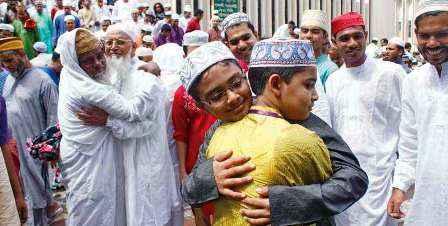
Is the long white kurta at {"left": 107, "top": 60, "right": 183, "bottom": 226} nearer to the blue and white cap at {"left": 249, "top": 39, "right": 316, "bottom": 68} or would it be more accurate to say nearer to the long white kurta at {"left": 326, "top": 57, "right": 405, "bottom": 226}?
the long white kurta at {"left": 326, "top": 57, "right": 405, "bottom": 226}

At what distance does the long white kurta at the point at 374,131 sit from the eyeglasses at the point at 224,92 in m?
2.20

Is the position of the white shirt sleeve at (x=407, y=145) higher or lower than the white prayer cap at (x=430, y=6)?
lower

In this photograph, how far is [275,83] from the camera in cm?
185

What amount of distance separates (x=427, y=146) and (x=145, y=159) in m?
2.02

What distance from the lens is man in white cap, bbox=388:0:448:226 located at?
2941 mm

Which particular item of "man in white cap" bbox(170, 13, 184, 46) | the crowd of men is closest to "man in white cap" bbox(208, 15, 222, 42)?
"man in white cap" bbox(170, 13, 184, 46)

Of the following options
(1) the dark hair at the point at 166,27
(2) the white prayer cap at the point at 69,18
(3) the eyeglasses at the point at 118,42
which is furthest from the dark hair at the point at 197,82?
(2) the white prayer cap at the point at 69,18

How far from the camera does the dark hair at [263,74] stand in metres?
1.83

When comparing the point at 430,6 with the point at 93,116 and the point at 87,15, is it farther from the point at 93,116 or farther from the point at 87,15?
the point at 87,15

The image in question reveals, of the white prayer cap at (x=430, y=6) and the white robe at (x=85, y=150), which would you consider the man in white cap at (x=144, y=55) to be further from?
the white prayer cap at (x=430, y=6)

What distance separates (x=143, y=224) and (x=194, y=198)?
7.74 ft

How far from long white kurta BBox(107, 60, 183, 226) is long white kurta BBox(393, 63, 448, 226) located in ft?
5.82

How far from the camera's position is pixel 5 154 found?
11.3 ft

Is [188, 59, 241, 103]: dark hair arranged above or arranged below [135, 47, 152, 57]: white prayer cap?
above
